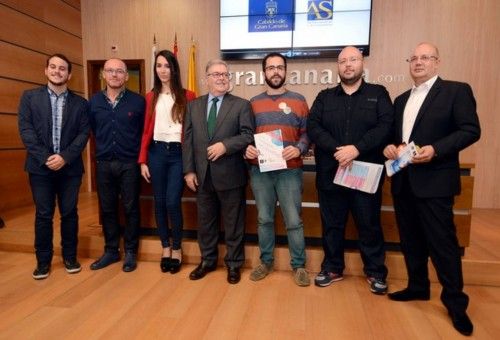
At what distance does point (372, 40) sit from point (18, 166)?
4.96 metres

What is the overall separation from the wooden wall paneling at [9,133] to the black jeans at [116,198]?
231 centimetres

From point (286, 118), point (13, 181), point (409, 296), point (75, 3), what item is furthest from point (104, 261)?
point (75, 3)

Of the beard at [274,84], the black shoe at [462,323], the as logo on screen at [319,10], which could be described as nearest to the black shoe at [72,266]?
the beard at [274,84]

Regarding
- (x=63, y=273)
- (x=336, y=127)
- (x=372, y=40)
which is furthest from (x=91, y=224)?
(x=372, y=40)

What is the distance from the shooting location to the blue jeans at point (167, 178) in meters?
2.61

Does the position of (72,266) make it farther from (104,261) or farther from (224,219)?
(224,219)

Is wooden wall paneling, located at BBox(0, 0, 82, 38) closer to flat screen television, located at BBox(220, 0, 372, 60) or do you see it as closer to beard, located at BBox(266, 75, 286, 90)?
flat screen television, located at BBox(220, 0, 372, 60)

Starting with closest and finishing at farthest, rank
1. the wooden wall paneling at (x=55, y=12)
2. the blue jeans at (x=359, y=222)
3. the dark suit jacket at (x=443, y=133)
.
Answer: the dark suit jacket at (x=443, y=133) → the blue jeans at (x=359, y=222) → the wooden wall paneling at (x=55, y=12)

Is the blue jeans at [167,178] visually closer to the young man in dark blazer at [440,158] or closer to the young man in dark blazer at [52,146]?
the young man in dark blazer at [52,146]

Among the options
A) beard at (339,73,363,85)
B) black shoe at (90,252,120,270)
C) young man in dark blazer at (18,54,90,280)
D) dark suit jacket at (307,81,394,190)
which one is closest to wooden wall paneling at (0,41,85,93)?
young man in dark blazer at (18,54,90,280)

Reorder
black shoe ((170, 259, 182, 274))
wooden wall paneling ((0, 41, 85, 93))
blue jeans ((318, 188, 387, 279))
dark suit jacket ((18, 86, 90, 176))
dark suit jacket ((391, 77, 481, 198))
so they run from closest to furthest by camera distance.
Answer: dark suit jacket ((391, 77, 481, 198)) < blue jeans ((318, 188, 387, 279)) < dark suit jacket ((18, 86, 90, 176)) < black shoe ((170, 259, 182, 274)) < wooden wall paneling ((0, 41, 85, 93))

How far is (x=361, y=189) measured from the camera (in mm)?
2244

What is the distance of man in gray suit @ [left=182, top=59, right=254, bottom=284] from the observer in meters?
2.45

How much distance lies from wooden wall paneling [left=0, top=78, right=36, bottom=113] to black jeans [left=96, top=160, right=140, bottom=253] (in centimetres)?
238
